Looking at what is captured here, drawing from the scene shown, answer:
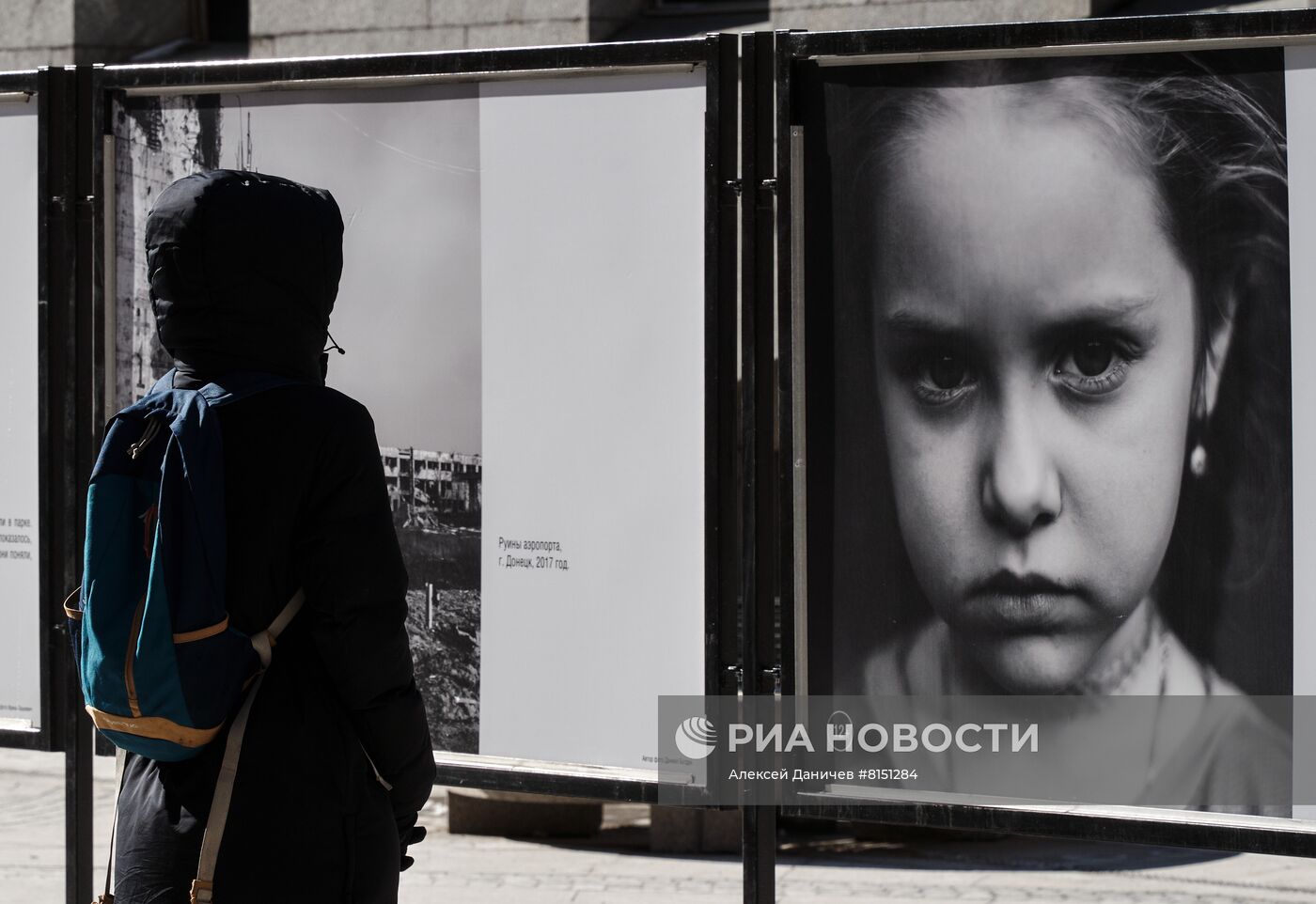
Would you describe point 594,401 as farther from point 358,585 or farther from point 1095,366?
point 358,585

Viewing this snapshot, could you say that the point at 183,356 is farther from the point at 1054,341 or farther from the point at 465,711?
the point at 1054,341

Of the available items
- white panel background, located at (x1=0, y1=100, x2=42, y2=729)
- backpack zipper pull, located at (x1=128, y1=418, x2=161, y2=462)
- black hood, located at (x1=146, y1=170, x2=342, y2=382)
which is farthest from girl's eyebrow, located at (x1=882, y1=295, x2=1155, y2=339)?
white panel background, located at (x1=0, y1=100, x2=42, y2=729)

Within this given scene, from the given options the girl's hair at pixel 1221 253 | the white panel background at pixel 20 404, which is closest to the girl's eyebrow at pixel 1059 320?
the girl's hair at pixel 1221 253

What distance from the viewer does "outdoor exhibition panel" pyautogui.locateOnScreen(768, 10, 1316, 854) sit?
9.31 ft

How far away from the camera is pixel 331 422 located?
2213mm

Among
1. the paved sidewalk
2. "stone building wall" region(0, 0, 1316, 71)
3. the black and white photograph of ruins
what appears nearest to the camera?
the black and white photograph of ruins

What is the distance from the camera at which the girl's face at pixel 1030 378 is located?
2904 mm

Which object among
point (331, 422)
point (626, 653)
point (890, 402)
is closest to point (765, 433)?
point (890, 402)

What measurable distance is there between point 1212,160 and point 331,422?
1634 mm

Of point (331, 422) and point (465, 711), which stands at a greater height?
point (331, 422)

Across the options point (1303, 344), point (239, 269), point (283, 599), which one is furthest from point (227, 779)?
point (1303, 344)

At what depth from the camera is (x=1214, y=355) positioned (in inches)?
113

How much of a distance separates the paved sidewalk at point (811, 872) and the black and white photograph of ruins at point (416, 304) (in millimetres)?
2713

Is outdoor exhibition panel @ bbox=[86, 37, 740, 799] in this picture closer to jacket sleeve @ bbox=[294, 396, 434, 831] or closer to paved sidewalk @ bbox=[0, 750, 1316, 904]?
jacket sleeve @ bbox=[294, 396, 434, 831]
